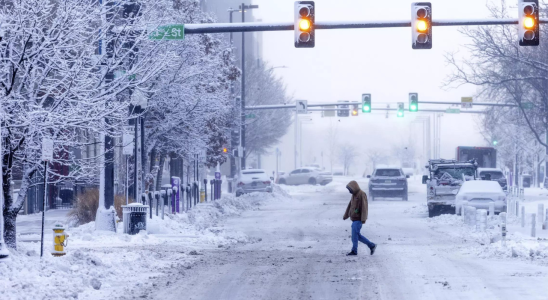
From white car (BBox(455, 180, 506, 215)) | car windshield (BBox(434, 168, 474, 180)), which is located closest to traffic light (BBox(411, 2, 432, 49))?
white car (BBox(455, 180, 506, 215))

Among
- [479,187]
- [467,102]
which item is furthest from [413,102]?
[479,187]

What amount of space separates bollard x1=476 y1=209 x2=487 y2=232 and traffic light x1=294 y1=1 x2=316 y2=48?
6.89 meters

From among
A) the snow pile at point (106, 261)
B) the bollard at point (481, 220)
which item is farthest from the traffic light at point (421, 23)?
the snow pile at point (106, 261)

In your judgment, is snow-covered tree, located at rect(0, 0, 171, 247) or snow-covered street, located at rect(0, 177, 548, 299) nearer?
snow-covered street, located at rect(0, 177, 548, 299)

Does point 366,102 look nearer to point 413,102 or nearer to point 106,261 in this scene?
point 413,102

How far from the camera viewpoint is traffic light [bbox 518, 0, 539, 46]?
60.5 ft

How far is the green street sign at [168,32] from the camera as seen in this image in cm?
1950

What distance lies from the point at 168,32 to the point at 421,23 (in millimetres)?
5326

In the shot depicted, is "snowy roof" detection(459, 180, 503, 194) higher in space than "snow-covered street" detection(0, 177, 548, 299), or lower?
higher

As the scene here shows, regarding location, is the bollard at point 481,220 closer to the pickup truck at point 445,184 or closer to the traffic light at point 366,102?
the pickup truck at point 445,184

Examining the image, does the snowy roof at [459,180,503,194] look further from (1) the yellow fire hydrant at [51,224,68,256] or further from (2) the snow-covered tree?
(1) the yellow fire hydrant at [51,224,68,256]

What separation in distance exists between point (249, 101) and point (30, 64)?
166 ft

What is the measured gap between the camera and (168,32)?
1964 cm

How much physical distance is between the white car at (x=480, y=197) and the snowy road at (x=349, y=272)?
438 centimetres
